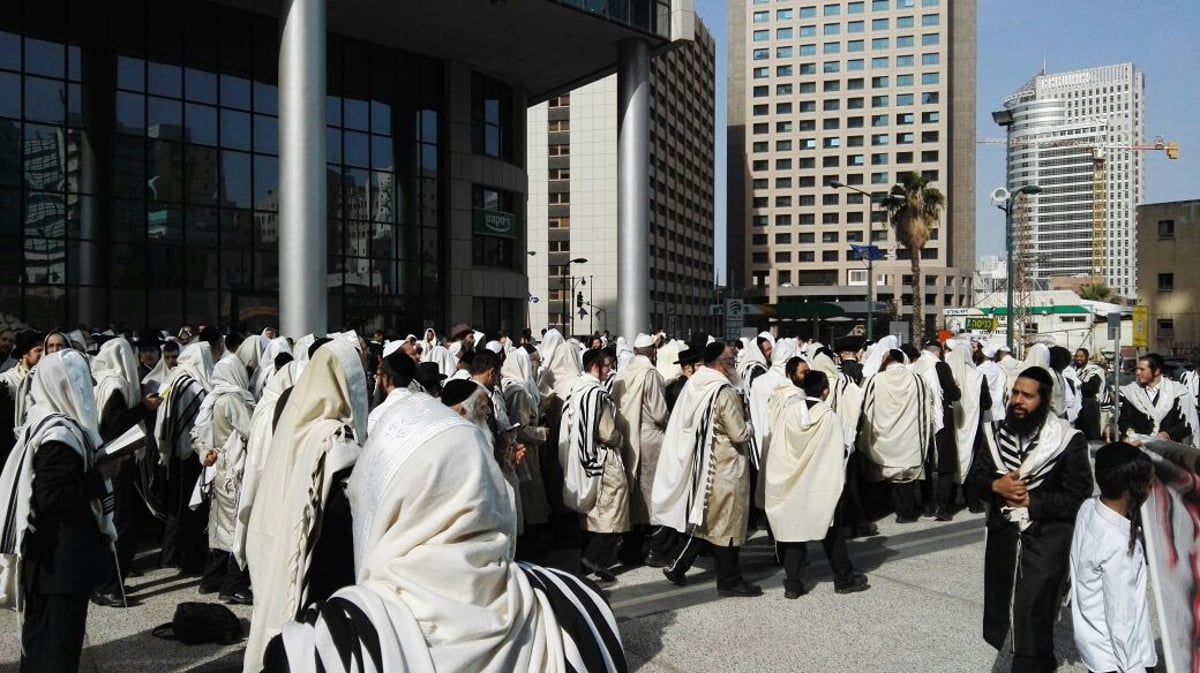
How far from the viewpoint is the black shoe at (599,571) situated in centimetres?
766

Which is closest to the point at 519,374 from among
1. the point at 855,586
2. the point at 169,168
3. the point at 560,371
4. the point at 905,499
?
the point at 560,371

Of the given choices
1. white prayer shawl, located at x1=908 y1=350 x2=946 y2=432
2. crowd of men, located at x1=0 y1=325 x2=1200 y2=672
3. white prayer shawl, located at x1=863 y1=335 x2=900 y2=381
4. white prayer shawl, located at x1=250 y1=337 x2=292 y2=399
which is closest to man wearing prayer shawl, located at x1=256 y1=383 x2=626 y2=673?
crowd of men, located at x1=0 y1=325 x2=1200 y2=672

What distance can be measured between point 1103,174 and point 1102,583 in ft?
706

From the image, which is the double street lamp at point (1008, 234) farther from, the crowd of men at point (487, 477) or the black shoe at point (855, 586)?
the black shoe at point (855, 586)

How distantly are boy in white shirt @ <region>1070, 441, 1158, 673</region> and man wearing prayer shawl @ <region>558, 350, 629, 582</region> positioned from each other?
391 centimetres

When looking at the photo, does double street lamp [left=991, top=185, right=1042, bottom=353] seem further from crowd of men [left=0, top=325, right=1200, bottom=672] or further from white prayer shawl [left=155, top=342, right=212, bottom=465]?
white prayer shawl [left=155, top=342, right=212, bottom=465]

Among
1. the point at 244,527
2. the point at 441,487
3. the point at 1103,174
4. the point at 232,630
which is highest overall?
the point at 1103,174

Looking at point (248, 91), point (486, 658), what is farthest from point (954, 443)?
point (248, 91)

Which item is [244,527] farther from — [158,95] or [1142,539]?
[158,95]

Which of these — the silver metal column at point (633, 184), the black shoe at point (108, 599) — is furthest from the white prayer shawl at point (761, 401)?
the silver metal column at point (633, 184)

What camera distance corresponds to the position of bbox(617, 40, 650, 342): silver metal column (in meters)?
31.5

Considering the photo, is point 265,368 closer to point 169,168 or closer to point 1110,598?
point 1110,598

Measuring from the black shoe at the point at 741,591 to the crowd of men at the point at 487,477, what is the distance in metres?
0.05

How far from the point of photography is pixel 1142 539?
4.27m
